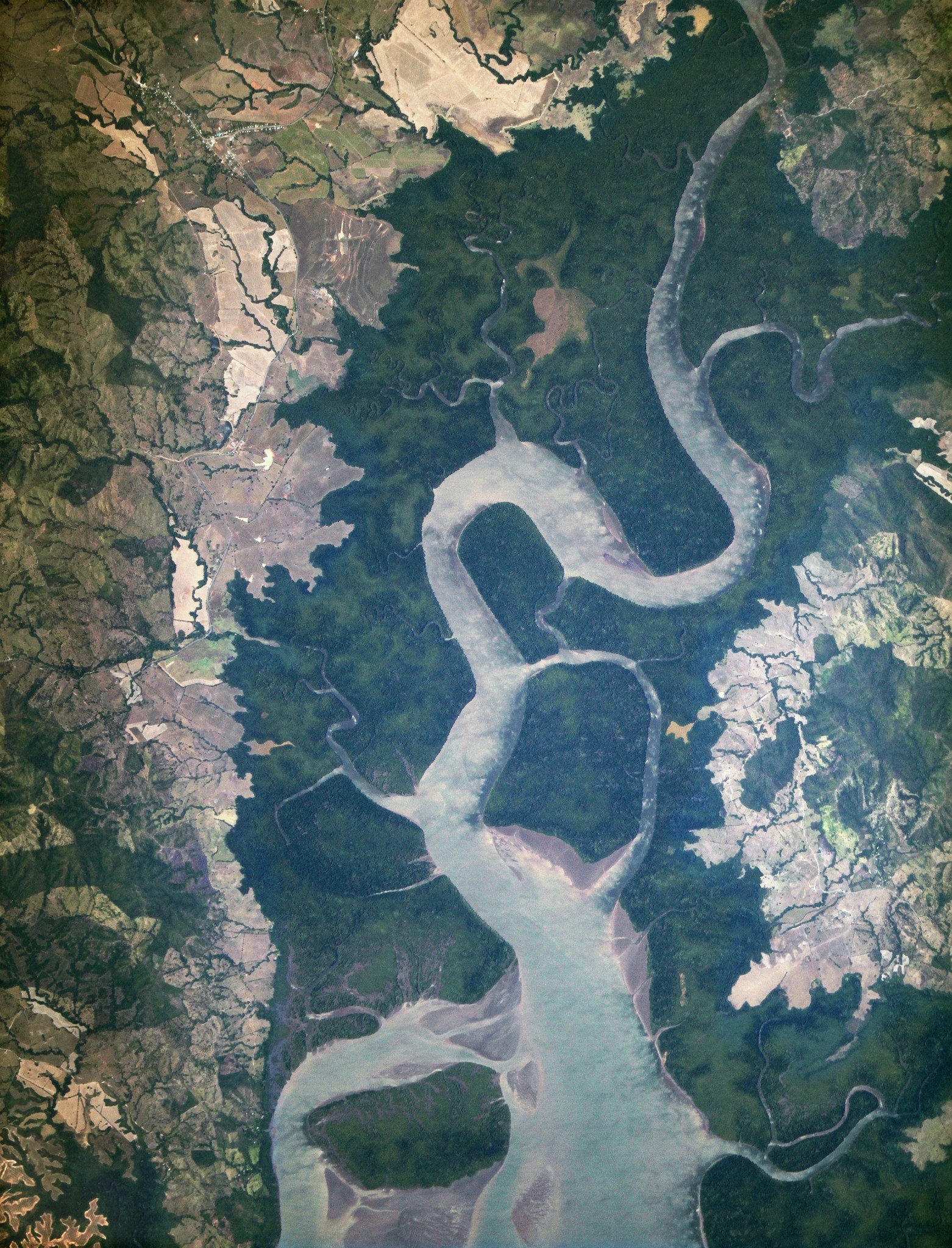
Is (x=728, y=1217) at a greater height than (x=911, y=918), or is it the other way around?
(x=911, y=918)

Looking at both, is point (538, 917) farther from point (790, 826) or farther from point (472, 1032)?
point (790, 826)

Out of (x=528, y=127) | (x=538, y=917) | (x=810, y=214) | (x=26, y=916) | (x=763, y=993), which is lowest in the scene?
(x=26, y=916)

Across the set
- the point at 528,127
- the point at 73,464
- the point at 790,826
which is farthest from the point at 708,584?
the point at 73,464

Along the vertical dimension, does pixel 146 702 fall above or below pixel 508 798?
below

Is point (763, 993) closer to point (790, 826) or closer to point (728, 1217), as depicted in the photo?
point (790, 826)

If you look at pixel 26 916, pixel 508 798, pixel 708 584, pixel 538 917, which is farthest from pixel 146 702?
pixel 708 584

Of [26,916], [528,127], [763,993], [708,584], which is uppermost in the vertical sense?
[528,127]
